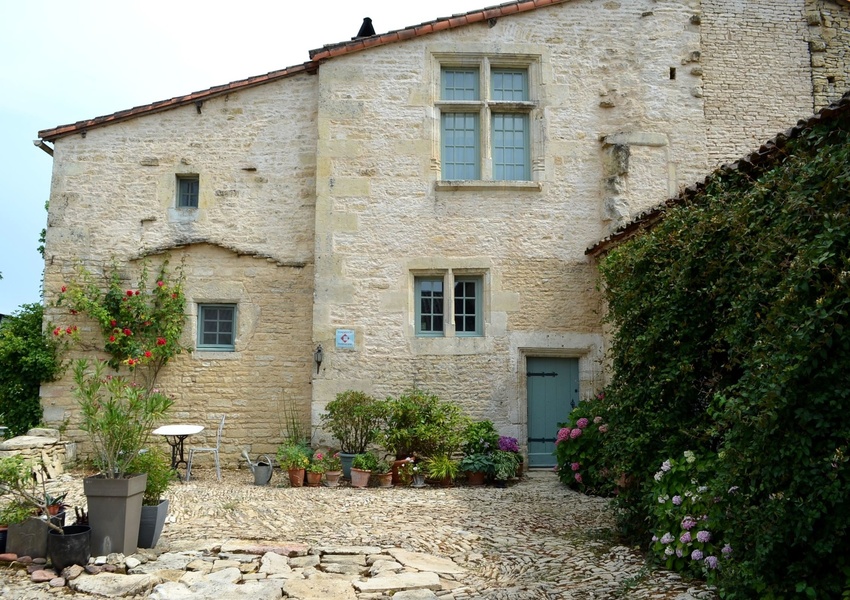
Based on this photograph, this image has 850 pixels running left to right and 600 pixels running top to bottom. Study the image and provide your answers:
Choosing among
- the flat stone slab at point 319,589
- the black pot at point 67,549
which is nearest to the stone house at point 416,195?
the black pot at point 67,549

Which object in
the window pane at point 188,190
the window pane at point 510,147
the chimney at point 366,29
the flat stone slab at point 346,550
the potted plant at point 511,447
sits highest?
the chimney at point 366,29

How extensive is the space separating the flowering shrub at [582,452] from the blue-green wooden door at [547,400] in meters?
1.27

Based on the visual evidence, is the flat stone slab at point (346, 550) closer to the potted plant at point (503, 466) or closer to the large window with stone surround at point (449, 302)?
the potted plant at point (503, 466)

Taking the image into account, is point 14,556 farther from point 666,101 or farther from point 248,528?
point 666,101

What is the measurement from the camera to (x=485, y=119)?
9.11 m

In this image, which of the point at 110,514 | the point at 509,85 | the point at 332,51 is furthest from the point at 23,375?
the point at 509,85

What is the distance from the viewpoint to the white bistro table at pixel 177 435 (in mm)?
7598

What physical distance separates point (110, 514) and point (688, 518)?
11.6 ft

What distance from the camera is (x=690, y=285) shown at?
4.41m

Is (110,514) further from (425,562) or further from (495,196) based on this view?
(495,196)

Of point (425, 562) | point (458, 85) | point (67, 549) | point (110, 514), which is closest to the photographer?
point (67, 549)

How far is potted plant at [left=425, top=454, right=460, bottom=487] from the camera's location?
24.9 feet

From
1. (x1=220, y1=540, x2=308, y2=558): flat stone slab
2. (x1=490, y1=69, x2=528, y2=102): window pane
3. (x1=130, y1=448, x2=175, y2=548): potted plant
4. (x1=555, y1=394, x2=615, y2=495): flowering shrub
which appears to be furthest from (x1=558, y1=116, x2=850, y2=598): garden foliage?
(x1=490, y1=69, x2=528, y2=102): window pane

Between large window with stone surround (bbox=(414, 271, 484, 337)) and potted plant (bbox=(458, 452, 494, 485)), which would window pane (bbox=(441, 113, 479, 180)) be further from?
potted plant (bbox=(458, 452, 494, 485))
